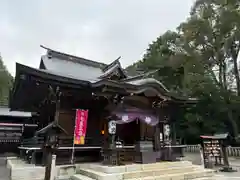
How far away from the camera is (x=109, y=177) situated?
6398mm

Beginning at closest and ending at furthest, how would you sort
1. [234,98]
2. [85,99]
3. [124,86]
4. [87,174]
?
[87,174]
[124,86]
[85,99]
[234,98]

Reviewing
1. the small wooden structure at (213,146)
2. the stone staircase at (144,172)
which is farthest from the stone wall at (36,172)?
the small wooden structure at (213,146)

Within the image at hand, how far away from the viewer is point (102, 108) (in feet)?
31.1

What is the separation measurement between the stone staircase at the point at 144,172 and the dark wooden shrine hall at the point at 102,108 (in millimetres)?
564

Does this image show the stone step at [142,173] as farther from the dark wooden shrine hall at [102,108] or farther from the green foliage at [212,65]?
the green foliage at [212,65]

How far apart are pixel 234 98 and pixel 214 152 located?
8.12 m

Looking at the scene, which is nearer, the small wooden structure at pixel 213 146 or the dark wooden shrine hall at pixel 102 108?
the dark wooden shrine hall at pixel 102 108

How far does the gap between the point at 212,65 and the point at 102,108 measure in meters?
13.7

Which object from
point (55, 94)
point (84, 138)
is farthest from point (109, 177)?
point (55, 94)

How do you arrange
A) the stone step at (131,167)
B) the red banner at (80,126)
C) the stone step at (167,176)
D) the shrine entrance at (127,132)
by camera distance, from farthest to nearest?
the shrine entrance at (127,132) < the red banner at (80,126) < the stone step at (131,167) < the stone step at (167,176)

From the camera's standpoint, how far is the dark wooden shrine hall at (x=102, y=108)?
315 inches

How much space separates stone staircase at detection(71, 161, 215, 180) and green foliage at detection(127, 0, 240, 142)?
1044cm

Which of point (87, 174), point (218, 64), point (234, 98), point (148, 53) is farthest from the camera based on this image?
point (148, 53)

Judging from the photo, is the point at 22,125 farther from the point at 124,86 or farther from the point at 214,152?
the point at 214,152
